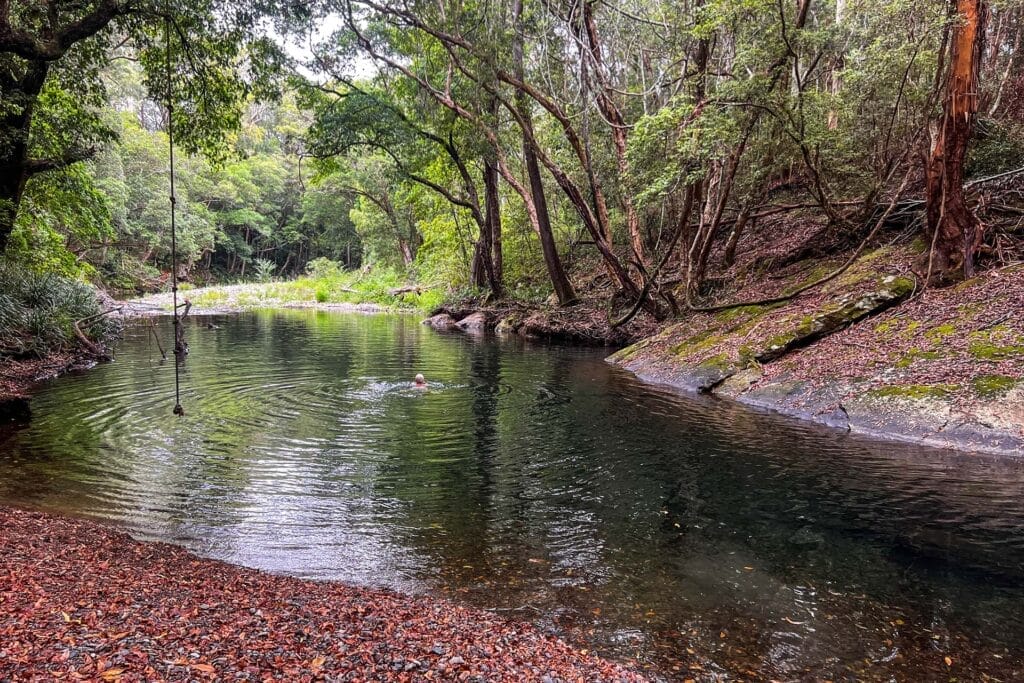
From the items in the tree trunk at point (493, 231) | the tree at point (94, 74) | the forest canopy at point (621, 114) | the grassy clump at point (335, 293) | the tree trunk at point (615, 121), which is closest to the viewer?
the tree at point (94, 74)

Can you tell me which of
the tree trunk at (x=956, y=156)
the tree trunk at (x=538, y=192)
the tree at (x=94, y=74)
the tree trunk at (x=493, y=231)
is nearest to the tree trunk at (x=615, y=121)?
the tree trunk at (x=538, y=192)

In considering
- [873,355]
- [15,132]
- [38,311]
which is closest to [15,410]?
[38,311]

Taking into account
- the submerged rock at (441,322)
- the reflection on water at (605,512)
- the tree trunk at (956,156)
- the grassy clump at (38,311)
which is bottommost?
the reflection on water at (605,512)

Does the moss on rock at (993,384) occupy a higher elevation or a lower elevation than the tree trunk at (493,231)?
lower

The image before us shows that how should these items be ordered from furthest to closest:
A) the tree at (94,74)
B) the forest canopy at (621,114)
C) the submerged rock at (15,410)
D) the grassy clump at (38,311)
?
1. the grassy clump at (38,311)
2. the forest canopy at (621,114)
3. the tree at (94,74)
4. the submerged rock at (15,410)

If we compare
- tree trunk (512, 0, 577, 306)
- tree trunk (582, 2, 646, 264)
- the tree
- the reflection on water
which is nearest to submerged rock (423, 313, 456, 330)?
tree trunk (512, 0, 577, 306)

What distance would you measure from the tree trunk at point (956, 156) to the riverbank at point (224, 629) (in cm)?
1210

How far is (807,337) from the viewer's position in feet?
42.6

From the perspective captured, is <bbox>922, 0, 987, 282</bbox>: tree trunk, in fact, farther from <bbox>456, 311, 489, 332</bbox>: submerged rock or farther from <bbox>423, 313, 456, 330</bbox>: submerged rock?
<bbox>423, 313, 456, 330</bbox>: submerged rock

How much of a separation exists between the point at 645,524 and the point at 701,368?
27.1 feet

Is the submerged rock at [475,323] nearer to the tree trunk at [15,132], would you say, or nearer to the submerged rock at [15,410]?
the tree trunk at [15,132]

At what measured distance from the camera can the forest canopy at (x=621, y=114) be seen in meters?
12.2

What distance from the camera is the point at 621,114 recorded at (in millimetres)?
18875

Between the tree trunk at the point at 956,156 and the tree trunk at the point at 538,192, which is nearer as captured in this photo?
the tree trunk at the point at 956,156
